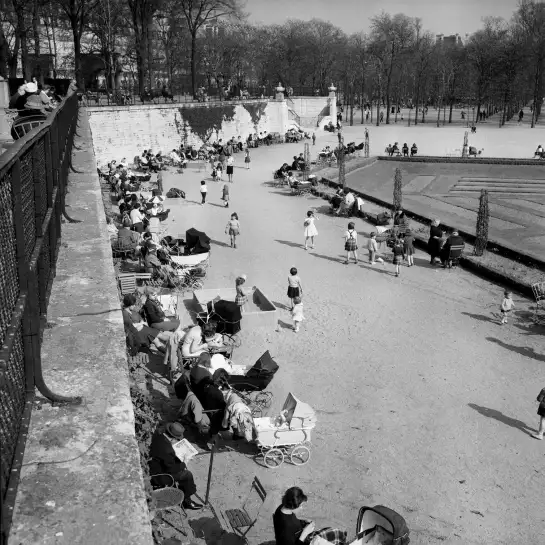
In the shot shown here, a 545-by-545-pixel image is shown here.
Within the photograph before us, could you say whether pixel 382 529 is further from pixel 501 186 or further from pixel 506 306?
pixel 501 186

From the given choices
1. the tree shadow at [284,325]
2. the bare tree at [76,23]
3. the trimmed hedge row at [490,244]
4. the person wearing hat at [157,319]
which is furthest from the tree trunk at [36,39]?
the tree shadow at [284,325]

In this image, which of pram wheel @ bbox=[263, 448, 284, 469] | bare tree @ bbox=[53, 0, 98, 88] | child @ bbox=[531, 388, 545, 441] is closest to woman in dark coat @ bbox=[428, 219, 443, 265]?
child @ bbox=[531, 388, 545, 441]

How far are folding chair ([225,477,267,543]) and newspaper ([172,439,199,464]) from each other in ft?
2.57

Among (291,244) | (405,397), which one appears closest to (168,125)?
(291,244)

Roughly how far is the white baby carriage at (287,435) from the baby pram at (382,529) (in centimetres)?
198

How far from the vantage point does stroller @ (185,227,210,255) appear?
16000 mm

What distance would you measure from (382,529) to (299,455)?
2.33 metres

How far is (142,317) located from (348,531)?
6009 mm

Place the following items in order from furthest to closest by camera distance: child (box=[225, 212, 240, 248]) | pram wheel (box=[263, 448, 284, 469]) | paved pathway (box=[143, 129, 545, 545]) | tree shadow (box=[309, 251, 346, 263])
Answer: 1. child (box=[225, 212, 240, 248])
2. tree shadow (box=[309, 251, 346, 263])
3. pram wheel (box=[263, 448, 284, 469])
4. paved pathway (box=[143, 129, 545, 545])

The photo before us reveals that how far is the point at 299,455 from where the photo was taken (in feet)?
26.6

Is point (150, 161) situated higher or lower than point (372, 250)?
higher

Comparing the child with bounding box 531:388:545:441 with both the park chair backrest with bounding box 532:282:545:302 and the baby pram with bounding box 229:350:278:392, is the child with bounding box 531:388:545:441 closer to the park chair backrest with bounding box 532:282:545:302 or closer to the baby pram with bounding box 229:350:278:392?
the baby pram with bounding box 229:350:278:392

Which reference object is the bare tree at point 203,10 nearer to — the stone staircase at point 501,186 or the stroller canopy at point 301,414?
the stone staircase at point 501,186

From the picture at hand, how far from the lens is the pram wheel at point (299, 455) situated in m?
7.98
